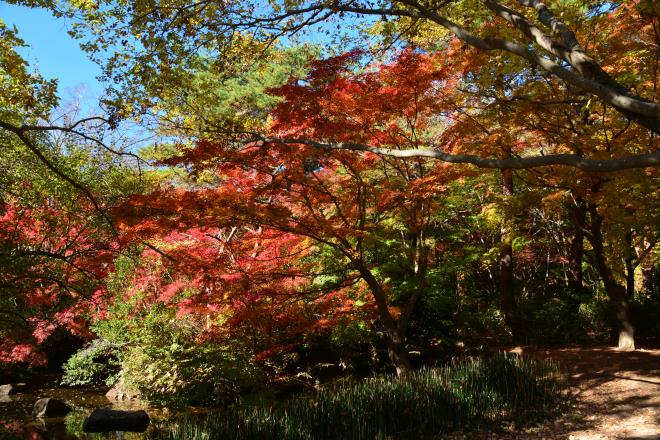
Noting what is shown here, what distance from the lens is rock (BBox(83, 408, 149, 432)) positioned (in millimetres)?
7828

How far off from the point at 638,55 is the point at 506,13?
3394 millimetres

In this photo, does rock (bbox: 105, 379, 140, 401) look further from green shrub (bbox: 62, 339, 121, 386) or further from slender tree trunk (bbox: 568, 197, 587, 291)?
slender tree trunk (bbox: 568, 197, 587, 291)

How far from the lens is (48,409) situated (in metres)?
8.80

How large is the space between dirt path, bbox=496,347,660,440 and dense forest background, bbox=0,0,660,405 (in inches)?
52.2

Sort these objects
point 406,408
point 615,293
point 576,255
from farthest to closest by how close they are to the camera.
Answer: point 576,255
point 615,293
point 406,408

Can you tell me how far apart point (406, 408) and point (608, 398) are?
2.86m

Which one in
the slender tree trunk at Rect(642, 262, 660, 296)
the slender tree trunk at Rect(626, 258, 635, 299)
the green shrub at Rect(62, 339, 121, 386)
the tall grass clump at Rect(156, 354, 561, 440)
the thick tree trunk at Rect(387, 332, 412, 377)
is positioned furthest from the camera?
the slender tree trunk at Rect(642, 262, 660, 296)

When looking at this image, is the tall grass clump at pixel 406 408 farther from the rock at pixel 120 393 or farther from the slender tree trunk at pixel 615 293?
the rock at pixel 120 393

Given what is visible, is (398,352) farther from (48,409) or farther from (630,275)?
(48,409)

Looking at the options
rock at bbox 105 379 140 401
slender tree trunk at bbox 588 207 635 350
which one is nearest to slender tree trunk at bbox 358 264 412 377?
slender tree trunk at bbox 588 207 635 350

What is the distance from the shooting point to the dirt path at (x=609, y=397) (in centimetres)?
473

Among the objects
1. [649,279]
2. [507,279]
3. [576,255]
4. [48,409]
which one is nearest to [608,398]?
[507,279]

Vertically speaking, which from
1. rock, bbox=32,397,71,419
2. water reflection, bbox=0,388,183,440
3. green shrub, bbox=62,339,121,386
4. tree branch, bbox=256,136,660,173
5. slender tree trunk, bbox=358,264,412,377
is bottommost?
water reflection, bbox=0,388,183,440

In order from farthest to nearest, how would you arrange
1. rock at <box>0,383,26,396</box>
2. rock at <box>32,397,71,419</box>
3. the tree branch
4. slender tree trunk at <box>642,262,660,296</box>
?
slender tree trunk at <box>642,262,660,296</box>, rock at <box>0,383,26,396</box>, rock at <box>32,397,71,419</box>, the tree branch
